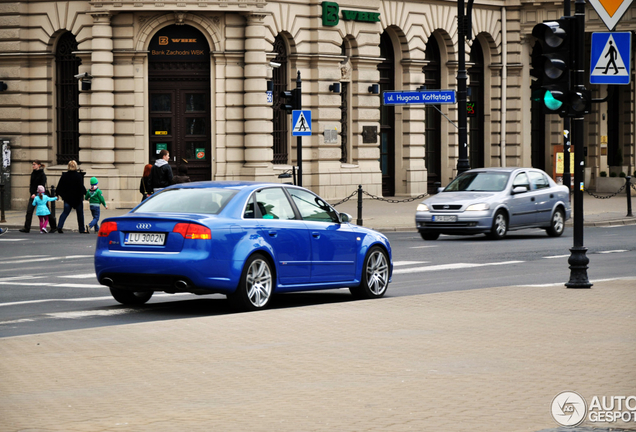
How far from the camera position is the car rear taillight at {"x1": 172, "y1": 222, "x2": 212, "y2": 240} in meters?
12.4

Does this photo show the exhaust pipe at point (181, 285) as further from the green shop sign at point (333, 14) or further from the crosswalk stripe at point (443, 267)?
the green shop sign at point (333, 14)

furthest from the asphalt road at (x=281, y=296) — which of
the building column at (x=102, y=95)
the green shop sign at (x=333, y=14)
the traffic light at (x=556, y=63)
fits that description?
the green shop sign at (x=333, y=14)

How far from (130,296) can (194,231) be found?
69.5 inches

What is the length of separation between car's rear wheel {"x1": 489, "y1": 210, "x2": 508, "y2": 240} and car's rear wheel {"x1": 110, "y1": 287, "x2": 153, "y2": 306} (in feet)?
37.8

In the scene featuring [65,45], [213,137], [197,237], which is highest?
[65,45]

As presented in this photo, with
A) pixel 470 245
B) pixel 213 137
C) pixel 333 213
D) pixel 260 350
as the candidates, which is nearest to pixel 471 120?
pixel 213 137

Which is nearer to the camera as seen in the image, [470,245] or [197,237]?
[197,237]

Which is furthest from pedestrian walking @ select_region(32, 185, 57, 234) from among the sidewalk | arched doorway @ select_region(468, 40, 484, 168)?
arched doorway @ select_region(468, 40, 484, 168)

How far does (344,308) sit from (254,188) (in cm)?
181

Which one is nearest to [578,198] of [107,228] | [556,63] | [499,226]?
[556,63]

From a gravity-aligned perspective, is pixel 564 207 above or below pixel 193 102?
below

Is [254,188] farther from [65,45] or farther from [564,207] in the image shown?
[65,45]

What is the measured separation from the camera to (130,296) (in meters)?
13.8

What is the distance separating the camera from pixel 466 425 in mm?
6789
